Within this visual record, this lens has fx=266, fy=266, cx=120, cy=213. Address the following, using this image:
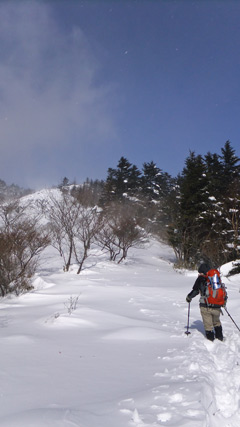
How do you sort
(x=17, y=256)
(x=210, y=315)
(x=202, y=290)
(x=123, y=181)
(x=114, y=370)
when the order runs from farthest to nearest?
(x=123, y=181) → (x=17, y=256) → (x=202, y=290) → (x=210, y=315) → (x=114, y=370)

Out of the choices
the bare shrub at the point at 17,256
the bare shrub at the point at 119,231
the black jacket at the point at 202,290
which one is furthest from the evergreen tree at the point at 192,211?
the black jacket at the point at 202,290

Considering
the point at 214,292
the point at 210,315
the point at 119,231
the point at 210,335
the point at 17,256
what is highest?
the point at 119,231

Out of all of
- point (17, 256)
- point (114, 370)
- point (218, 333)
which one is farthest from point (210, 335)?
point (17, 256)

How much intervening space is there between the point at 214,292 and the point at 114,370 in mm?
2809

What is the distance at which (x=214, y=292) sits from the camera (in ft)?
18.4

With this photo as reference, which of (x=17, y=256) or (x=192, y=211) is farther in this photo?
(x=192, y=211)

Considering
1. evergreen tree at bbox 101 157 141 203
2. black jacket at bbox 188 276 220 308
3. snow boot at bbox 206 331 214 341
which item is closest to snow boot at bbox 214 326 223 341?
snow boot at bbox 206 331 214 341

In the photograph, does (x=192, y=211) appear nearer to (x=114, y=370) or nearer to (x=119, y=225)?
A: (x=119, y=225)

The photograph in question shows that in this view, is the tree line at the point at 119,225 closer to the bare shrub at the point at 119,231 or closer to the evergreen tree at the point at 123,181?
the bare shrub at the point at 119,231

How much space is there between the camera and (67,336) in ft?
17.1

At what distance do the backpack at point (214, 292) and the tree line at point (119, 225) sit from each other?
769cm

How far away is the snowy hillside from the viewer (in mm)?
2623

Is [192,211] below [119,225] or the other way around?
the other way around

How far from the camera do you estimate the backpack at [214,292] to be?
558 centimetres
